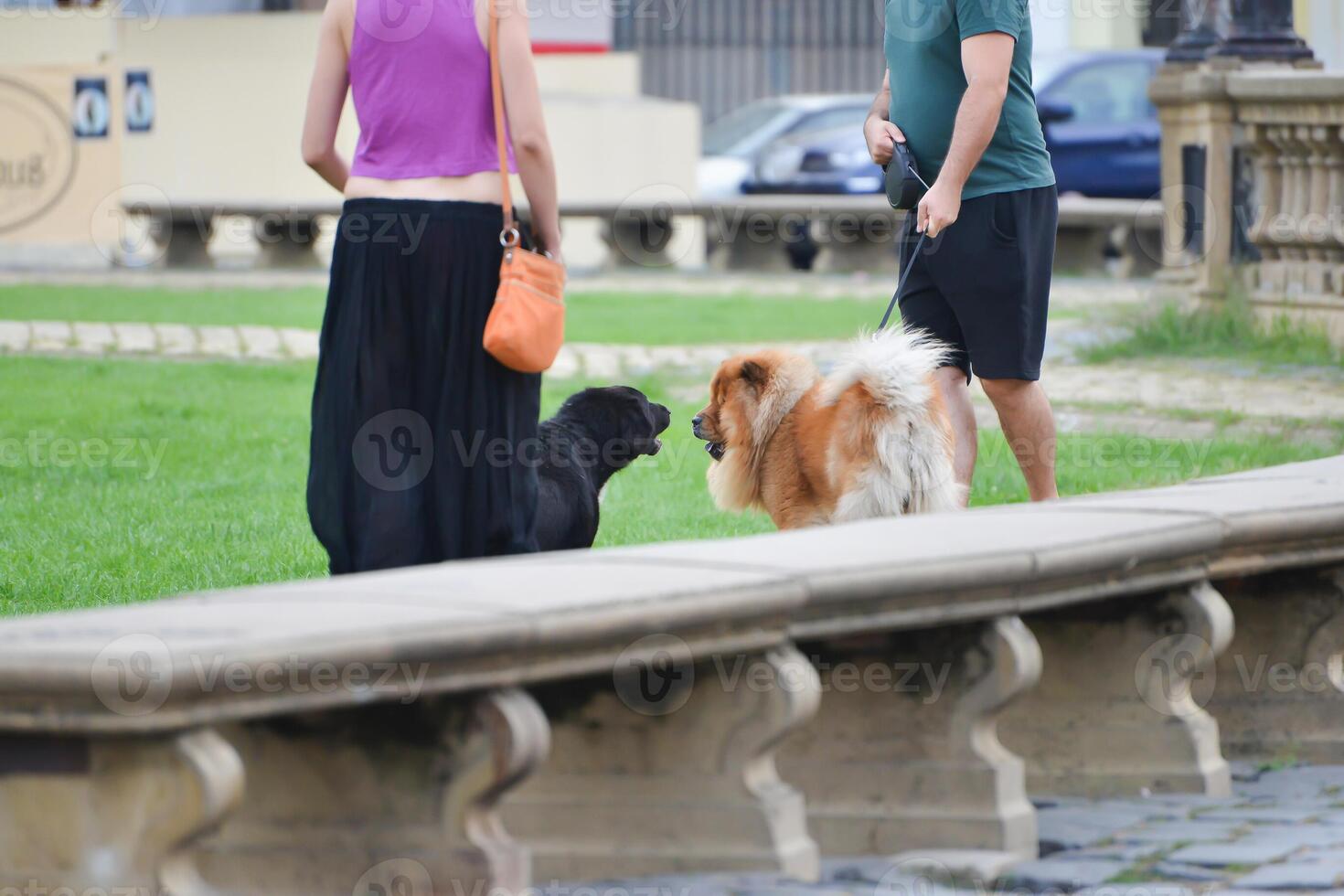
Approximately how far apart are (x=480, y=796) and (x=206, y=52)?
19.2 metres

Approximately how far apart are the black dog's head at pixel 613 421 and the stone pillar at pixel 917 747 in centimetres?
222

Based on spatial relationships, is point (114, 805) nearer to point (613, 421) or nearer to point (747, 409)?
point (747, 409)

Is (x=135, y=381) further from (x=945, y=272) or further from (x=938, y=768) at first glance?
(x=938, y=768)

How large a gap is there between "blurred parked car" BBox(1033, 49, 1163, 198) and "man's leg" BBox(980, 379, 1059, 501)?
48.1 ft

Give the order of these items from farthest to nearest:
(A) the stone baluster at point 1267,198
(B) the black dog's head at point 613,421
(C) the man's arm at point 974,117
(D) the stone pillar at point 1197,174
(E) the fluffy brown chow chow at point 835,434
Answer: (D) the stone pillar at point 1197,174 < (A) the stone baluster at point 1267,198 < (B) the black dog's head at point 613,421 < (C) the man's arm at point 974,117 < (E) the fluffy brown chow chow at point 835,434

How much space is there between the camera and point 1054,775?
4.58m

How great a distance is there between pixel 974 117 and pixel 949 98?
1.04 ft

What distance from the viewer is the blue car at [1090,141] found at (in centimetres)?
2028

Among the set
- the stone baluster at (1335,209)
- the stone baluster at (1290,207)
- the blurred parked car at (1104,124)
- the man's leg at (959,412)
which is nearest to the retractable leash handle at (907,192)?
the man's leg at (959,412)

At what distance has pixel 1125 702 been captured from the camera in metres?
4.58

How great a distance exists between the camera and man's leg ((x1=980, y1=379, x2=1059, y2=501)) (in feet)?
19.4

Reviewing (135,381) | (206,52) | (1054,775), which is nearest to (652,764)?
(1054,775)

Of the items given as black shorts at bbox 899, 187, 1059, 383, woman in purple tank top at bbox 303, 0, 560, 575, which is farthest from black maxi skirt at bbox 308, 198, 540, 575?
black shorts at bbox 899, 187, 1059, 383

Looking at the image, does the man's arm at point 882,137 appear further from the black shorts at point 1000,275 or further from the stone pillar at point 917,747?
the stone pillar at point 917,747
